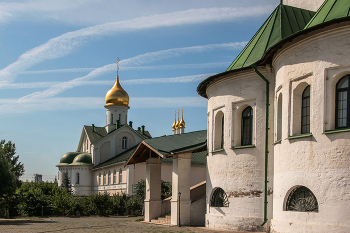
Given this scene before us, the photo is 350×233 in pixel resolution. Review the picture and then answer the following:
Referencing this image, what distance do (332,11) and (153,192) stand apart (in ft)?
43.6

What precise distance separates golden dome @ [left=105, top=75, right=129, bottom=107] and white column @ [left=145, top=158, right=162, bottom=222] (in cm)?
3131

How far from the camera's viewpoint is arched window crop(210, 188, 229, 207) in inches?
685

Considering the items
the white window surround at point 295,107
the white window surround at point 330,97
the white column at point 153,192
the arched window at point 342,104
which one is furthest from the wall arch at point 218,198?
the arched window at point 342,104

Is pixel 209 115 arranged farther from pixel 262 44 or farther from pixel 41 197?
pixel 41 197

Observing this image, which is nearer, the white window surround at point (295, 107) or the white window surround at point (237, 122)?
the white window surround at point (295, 107)

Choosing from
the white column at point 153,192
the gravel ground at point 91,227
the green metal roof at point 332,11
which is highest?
the green metal roof at point 332,11

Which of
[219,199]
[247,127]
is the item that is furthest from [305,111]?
[219,199]

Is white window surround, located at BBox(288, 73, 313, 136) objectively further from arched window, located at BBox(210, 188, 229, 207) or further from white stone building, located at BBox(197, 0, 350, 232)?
arched window, located at BBox(210, 188, 229, 207)

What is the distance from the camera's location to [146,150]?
77.0 ft

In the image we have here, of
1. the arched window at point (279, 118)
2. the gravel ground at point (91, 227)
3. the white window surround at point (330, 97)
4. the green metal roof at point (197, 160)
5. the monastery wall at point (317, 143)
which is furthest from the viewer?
the green metal roof at point (197, 160)

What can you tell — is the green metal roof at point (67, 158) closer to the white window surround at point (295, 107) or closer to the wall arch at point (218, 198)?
the wall arch at point (218, 198)

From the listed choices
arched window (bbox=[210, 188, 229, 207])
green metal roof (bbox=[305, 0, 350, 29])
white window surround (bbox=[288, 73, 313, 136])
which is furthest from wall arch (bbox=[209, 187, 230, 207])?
green metal roof (bbox=[305, 0, 350, 29])

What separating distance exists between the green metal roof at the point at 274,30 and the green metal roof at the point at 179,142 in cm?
421

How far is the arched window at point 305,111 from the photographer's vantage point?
44.1ft
